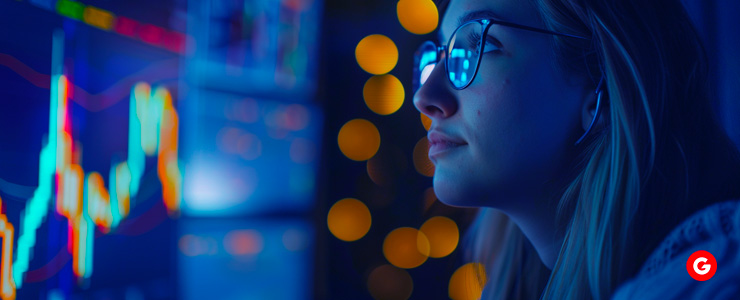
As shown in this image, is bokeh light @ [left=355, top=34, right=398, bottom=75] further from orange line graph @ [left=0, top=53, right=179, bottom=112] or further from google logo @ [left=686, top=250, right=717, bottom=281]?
google logo @ [left=686, top=250, right=717, bottom=281]

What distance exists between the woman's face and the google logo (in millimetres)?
209

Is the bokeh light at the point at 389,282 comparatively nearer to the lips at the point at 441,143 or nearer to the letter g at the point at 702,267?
the lips at the point at 441,143

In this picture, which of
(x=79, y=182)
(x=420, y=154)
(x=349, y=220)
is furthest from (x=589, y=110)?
(x=349, y=220)

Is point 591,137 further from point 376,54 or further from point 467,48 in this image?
point 376,54

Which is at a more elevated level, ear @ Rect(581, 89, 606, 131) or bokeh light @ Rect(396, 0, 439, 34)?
bokeh light @ Rect(396, 0, 439, 34)

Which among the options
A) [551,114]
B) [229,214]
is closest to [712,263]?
[551,114]

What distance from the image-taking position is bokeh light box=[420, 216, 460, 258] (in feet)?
5.66

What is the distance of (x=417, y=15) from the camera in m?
1.75

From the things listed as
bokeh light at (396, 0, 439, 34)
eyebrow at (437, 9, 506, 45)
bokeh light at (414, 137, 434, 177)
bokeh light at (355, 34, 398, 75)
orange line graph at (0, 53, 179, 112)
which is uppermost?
bokeh light at (396, 0, 439, 34)

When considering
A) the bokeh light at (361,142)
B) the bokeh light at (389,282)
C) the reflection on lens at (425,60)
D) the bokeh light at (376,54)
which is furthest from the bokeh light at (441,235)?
the reflection on lens at (425,60)

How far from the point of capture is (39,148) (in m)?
0.77

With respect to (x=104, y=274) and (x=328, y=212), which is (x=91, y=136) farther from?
(x=328, y=212)

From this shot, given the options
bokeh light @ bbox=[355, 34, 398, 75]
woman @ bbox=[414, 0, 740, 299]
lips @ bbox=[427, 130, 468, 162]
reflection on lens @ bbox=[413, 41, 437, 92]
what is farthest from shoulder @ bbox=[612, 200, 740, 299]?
bokeh light @ bbox=[355, 34, 398, 75]

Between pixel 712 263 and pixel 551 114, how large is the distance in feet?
0.85
